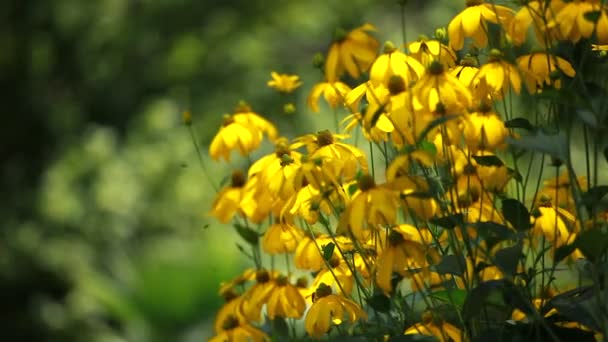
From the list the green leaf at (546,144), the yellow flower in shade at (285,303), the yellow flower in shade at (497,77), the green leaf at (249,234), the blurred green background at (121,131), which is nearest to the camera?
the green leaf at (546,144)

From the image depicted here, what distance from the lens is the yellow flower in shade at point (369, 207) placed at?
3.23 feet

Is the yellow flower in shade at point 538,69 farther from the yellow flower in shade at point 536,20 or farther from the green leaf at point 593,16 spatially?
the green leaf at point 593,16

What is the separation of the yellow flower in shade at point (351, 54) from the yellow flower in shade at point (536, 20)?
0.21 meters

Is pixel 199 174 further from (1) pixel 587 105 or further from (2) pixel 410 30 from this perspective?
(1) pixel 587 105

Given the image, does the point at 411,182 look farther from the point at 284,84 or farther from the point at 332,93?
the point at 284,84

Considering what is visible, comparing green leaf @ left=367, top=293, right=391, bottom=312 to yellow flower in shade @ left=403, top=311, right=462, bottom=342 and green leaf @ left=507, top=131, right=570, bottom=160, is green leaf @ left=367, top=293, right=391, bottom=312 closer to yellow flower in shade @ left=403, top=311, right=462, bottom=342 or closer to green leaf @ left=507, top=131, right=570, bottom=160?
yellow flower in shade @ left=403, top=311, right=462, bottom=342

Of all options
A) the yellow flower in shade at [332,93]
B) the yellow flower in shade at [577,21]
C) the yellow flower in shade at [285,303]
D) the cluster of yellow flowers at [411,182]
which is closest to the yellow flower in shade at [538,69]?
the cluster of yellow flowers at [411,182]

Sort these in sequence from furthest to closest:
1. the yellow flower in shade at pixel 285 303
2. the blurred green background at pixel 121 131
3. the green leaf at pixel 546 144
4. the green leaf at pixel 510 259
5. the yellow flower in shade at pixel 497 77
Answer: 1. the blurred green background at pixel 121 131
2. the yellow flower in shade at pixel 285 303
3. the yellow flower in shade at pixel 497 77
4. the green leaf at pixel 510 259
5. the green leaf at pixel 546 144

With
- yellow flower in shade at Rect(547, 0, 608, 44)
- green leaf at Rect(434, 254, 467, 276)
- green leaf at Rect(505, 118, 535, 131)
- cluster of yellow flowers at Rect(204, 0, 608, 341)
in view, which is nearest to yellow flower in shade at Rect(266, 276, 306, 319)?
cluster of yellow flowers at Rect(204, 0, 608, 341)

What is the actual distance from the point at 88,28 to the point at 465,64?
3937 millimetres

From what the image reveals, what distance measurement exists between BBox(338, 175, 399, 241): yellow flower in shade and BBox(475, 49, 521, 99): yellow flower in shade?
20 centimetres

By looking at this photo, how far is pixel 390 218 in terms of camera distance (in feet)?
3.22

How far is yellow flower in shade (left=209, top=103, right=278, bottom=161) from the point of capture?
1.42 meters

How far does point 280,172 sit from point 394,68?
0.52 feet
